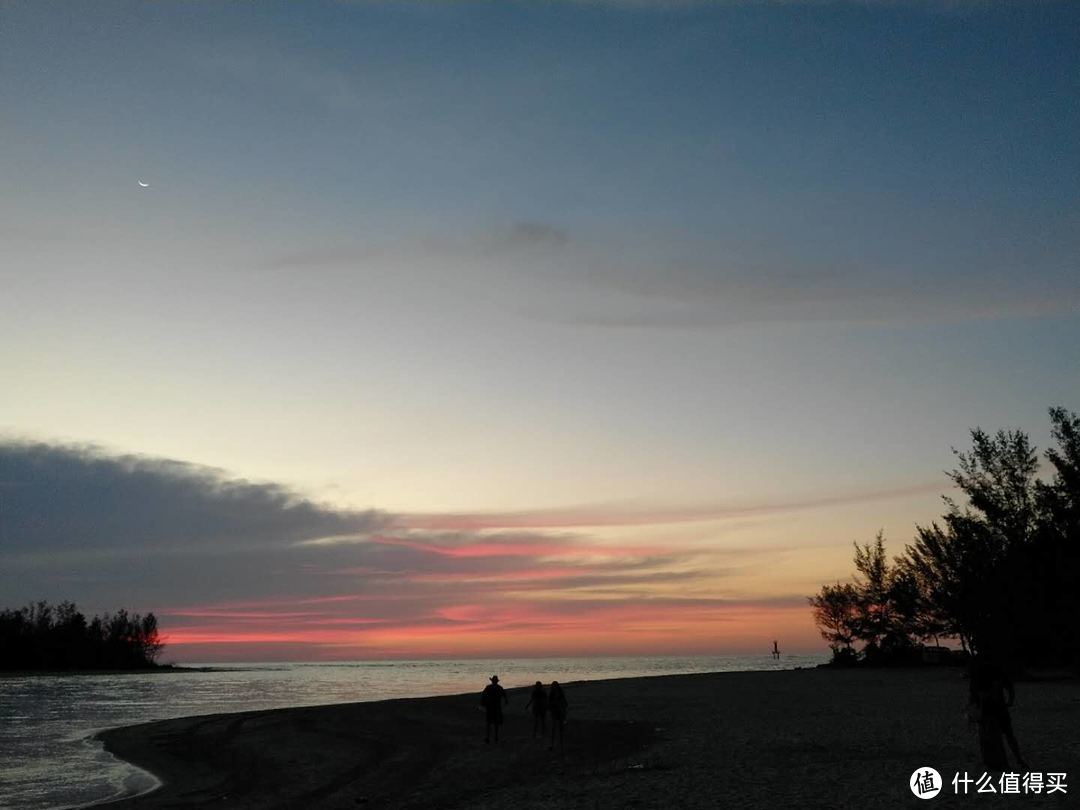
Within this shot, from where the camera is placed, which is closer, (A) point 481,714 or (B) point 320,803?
(B) point 320,803

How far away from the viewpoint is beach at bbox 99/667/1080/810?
66.7 feet

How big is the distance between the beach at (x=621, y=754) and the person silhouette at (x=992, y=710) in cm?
77

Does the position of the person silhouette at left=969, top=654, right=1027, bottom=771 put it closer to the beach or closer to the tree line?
the beach

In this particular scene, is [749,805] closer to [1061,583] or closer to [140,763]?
[140,763]

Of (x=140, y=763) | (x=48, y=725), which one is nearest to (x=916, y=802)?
(x=140, y=763)

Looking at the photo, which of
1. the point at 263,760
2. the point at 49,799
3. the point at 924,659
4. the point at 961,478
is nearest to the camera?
the point at 49,799

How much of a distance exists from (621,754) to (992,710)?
11983 millimetres

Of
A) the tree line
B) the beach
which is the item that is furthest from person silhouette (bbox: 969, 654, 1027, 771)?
the tree line

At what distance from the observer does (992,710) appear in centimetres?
1909

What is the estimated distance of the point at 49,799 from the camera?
90.4ft

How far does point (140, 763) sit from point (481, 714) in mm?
17162

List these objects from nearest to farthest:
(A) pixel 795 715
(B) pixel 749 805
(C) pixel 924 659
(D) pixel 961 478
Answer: (B) pixel 749 805
(A) pixel 795 715
(D) pixel 961 478
(C) pixel 924 659

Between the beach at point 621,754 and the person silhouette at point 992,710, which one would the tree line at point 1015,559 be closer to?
the beach at point 621,754

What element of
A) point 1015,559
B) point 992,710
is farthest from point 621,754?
point 1015,559
